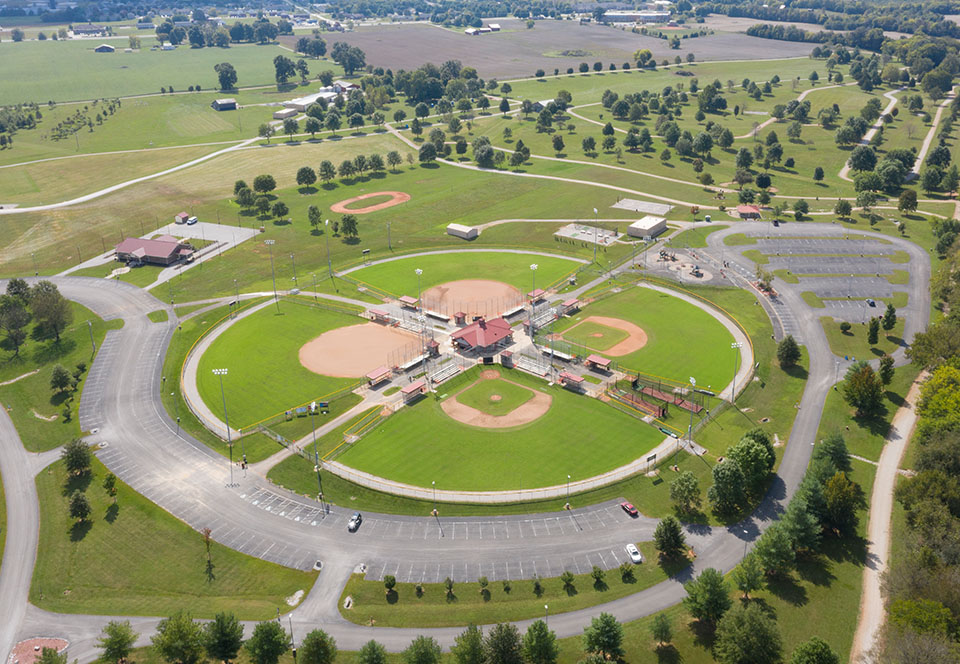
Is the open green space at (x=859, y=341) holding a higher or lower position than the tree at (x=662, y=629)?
higher

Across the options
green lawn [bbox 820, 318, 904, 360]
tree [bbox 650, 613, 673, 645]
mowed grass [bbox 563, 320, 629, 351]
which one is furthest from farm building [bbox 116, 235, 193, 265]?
green lawn [bbox 820, 318, 904, 360]

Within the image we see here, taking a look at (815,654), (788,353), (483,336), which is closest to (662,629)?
(815,654)

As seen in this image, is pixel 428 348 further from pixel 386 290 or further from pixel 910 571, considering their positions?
pixel 910 571

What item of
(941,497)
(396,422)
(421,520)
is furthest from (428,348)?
(941,497)

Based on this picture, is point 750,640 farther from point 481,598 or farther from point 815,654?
point 481,598

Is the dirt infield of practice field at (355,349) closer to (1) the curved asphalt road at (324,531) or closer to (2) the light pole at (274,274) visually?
(2) the light pole at (274,274)

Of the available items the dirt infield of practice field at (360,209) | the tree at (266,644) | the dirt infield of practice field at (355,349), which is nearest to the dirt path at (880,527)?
the tree at (266,644)
